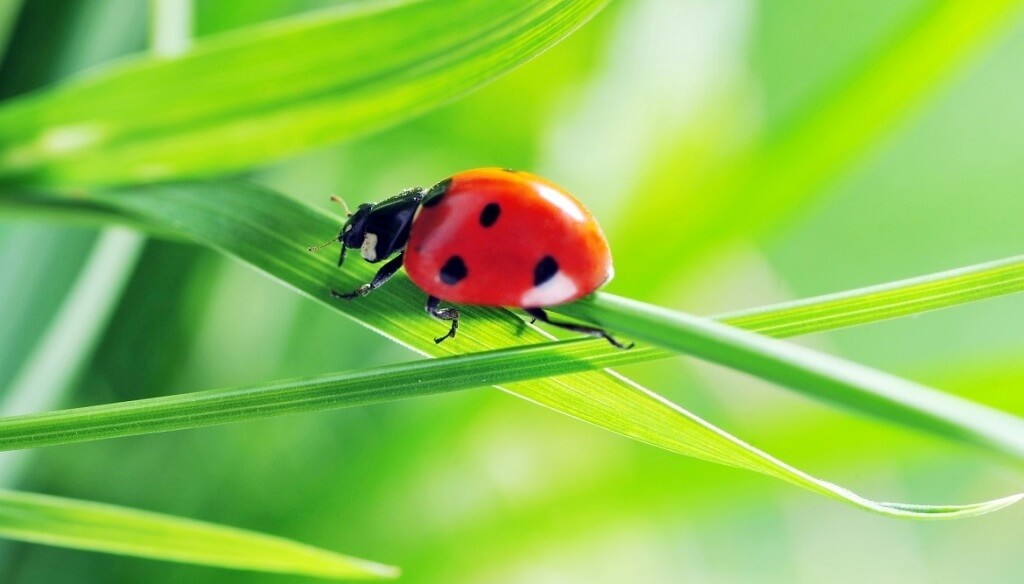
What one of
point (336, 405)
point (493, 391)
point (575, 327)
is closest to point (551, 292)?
point (575, 327)

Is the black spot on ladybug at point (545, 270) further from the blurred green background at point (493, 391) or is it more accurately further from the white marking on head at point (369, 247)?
the blurred green background at point (493, 391)

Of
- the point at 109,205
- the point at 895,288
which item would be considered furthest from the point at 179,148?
the point at 895,288

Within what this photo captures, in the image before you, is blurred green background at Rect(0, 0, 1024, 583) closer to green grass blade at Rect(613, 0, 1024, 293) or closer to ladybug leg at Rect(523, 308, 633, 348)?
green grass blade at Rect(613, 0, 1024, 293)

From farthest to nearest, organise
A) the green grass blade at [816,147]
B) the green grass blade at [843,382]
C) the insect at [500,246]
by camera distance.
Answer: the green grass blade at [816,147]
the insect at [500,246]
the green grass blade at [843,382]

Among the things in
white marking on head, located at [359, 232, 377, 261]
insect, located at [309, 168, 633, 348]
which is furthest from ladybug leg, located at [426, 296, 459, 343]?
white marking on head, located at [359, 232, 377, 261]

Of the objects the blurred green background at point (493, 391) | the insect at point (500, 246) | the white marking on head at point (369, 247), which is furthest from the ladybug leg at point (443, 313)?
the blurred green background at point (493, 391)

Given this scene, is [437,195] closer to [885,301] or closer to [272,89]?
[272,89]

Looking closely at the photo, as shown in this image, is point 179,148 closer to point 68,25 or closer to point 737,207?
point 68,25
